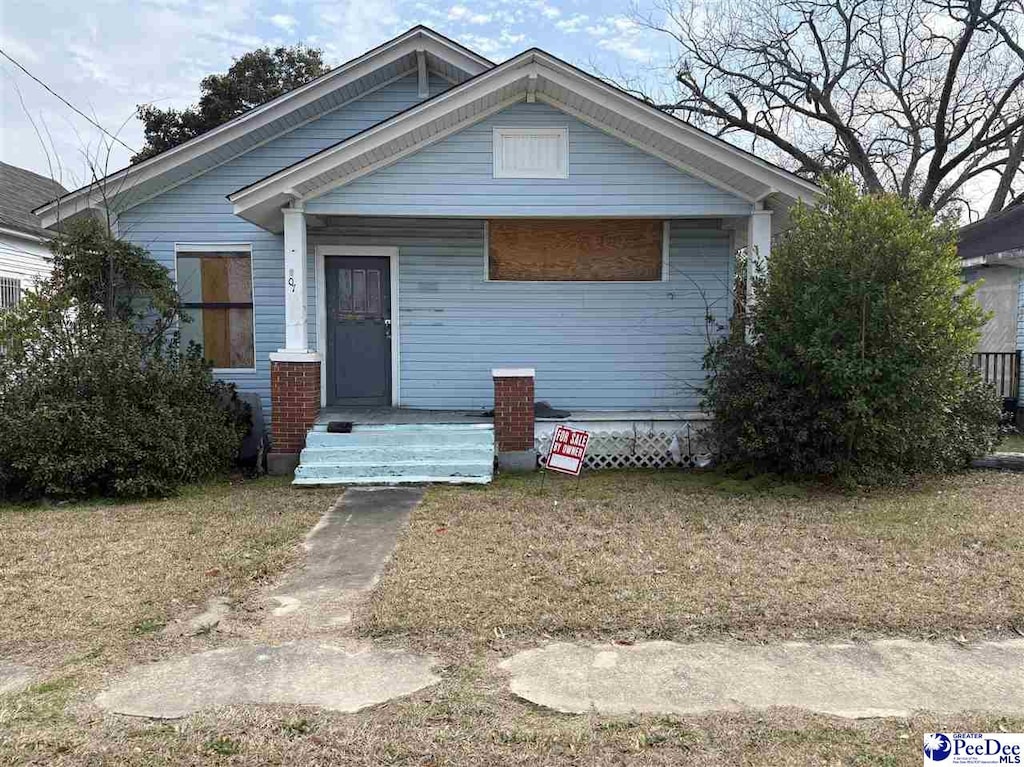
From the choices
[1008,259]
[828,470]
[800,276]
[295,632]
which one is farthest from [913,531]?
[1008,259]

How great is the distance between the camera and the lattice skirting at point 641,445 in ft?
28.6

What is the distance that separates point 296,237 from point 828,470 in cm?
627

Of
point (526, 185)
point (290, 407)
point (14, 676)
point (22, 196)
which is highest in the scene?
point (22, 196)

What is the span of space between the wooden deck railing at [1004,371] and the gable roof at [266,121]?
8977 mm

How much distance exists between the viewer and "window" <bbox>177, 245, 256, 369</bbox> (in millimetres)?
9867

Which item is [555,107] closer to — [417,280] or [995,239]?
[417,280]

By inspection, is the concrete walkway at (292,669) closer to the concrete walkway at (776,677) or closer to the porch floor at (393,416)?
the concrete walkway at (776,677)

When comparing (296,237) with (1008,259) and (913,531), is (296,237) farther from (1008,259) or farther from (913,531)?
(1008,259)

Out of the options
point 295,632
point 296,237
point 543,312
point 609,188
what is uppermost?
point 609,188

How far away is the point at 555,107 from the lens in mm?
8383

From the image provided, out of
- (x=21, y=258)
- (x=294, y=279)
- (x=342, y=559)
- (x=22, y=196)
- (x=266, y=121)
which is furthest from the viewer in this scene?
(x=22, y=196)

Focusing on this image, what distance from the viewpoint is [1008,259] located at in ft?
37.7

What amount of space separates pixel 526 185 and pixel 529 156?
333 mm

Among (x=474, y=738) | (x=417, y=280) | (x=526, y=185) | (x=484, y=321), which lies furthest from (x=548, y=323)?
(x=474, y=738)
